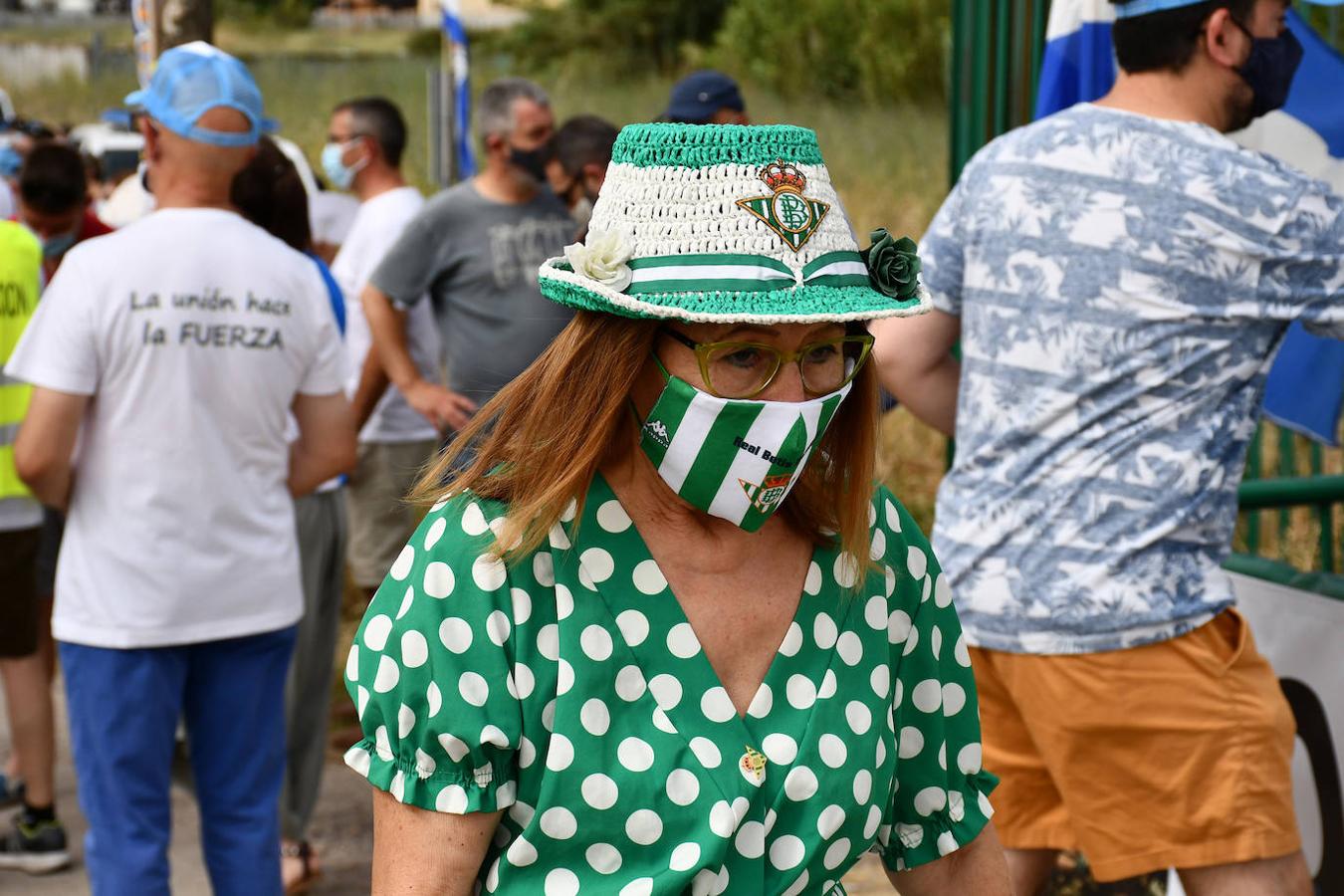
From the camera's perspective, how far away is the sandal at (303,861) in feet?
16.4

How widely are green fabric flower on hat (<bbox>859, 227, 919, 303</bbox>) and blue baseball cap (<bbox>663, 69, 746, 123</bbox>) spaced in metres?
3.41

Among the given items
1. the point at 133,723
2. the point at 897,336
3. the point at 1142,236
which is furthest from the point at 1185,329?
the point at 133,723

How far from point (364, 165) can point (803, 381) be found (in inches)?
198

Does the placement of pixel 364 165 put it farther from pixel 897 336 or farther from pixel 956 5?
pixel 897 336

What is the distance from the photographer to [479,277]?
546 centimetres

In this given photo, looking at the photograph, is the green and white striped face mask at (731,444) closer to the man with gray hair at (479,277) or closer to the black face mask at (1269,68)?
the black face mask at (1269,68)

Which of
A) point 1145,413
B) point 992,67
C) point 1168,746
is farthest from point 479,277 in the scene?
point 1168,746

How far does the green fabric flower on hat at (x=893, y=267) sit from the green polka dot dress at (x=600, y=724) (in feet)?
1.32

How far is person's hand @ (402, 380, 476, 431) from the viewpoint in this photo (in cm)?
552

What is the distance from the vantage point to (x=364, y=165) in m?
6.76

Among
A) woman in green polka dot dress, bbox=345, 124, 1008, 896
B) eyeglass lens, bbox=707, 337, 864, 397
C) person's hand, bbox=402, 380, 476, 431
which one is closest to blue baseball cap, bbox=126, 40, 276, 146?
person's hand, bbox=402, 380, 476, 431

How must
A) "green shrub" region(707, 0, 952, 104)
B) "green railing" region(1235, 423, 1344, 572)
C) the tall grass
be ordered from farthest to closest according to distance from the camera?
"green shrub" region(707, 0, 952, 104) → the tall grass → "green railing" region(1235, 423, 1344, 572)

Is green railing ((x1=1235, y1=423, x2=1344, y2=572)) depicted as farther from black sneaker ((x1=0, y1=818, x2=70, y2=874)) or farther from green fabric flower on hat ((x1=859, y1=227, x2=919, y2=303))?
black sneaker ((x1=0, y1=818, x2=70, y2=874))

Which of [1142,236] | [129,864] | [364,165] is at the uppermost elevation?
[1142,236]
